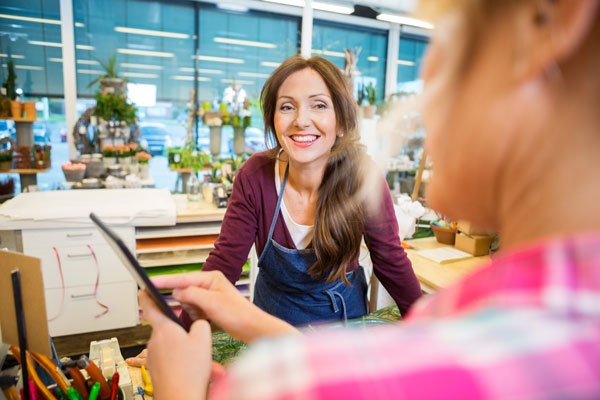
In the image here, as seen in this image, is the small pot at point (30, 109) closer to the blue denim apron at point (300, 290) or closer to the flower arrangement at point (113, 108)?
the flower arrangement at point (113, 108)

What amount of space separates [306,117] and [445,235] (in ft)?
3.75

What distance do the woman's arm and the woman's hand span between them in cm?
91

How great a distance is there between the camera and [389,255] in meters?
1.36

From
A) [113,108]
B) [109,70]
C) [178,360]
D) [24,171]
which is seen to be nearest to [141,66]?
[109,70]

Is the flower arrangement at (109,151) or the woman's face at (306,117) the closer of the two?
the woman's face at (306,117)

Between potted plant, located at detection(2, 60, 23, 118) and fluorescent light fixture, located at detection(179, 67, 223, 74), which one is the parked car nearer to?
fluorescent light fixture, located at detection(179, 67, 223, 74)

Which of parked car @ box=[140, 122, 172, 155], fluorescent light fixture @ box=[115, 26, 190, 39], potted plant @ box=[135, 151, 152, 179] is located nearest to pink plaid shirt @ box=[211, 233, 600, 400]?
potted plant @ box=[135, 151, 152, 179]

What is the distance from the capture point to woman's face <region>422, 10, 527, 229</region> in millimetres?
291

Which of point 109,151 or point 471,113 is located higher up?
point 471,113

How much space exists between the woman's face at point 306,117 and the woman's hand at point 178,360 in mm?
925

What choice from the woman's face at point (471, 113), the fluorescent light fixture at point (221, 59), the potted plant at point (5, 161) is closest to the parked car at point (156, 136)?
the fluorescent light fixture at point (221, 59)

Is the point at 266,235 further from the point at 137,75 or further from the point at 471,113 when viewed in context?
the point at 137,75

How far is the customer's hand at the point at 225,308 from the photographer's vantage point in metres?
0.63

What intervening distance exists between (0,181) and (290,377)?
168 inches
